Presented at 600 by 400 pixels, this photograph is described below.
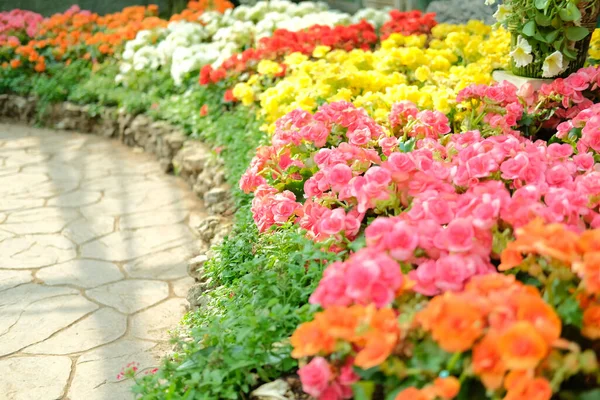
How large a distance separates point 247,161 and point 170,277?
879mm

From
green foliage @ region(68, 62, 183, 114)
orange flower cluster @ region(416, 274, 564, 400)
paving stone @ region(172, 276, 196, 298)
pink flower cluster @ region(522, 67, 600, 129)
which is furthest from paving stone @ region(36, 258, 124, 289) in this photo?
orange flower cluster @ region(416, 274, 564, 400)

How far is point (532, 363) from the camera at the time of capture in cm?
129

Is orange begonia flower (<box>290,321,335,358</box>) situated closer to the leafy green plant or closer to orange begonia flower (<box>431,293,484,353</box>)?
orange begonia flower (<box>431,293,484,353</box>)

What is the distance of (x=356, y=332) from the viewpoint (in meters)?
1.49

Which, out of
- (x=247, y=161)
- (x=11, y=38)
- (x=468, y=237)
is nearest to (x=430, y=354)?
(x=468, y=237)

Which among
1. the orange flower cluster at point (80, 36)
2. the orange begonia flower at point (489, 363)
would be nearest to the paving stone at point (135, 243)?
the orange begonia flower at point (489, 363)

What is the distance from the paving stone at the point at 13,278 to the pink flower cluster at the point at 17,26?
4973 mm

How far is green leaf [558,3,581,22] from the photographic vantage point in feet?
10.9

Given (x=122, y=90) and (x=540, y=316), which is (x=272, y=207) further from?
(x=122, y=90)

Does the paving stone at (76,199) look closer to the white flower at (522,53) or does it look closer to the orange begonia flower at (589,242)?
the white flower at (522,53)

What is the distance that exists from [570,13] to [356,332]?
2.54 meters

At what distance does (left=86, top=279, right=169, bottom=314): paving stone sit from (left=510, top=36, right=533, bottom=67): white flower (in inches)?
91.4

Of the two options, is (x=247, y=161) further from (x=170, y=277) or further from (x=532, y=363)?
(x=532, y=363)

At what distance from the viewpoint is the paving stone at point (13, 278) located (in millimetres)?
3896
